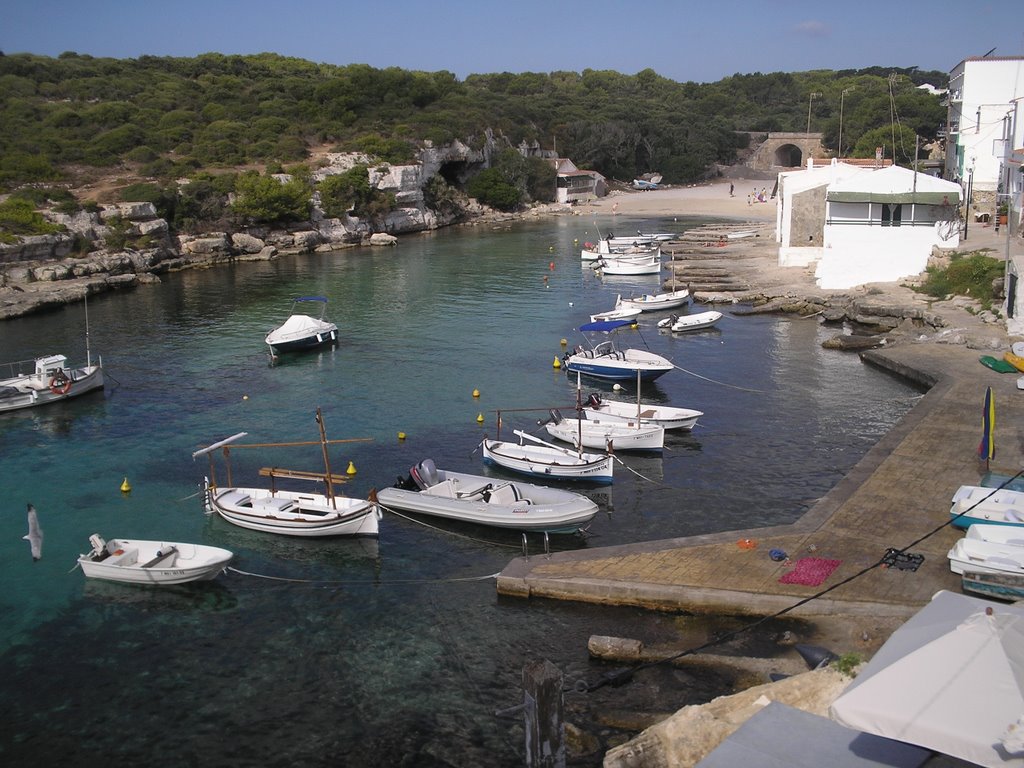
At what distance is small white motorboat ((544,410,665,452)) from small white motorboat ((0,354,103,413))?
69.2ft

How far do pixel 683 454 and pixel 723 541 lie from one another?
9137mm

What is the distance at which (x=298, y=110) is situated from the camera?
116m

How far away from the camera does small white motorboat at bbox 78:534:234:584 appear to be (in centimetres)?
2205

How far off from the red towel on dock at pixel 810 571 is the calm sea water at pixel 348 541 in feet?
7.82

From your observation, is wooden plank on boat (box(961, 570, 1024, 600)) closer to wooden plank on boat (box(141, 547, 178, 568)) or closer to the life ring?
wooden plank on boat (box(141, 547, 178, 568))

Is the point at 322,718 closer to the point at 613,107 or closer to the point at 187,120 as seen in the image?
the point at 187,120

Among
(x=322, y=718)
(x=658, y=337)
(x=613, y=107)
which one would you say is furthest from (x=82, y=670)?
(x=613, y=107)

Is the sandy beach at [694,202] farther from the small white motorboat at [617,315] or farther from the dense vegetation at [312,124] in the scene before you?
the small white motorboat at [617,315]

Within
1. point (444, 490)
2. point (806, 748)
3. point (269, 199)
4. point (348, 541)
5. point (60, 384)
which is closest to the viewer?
point (806, 748)

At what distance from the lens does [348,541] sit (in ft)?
80.9

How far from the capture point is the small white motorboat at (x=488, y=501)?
79.0 feet

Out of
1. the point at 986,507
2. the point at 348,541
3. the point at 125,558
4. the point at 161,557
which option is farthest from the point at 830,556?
the point at 125,558

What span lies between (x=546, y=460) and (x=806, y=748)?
58.1 ft

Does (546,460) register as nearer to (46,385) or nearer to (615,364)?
(615,364)
